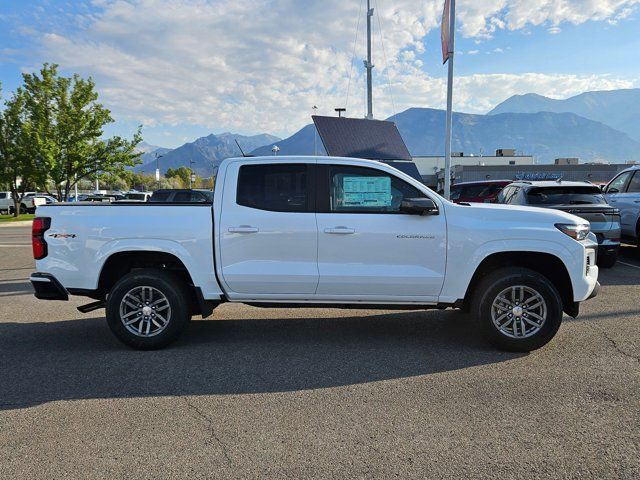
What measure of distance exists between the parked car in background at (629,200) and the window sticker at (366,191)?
8.30 meters

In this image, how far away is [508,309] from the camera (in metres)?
4.82

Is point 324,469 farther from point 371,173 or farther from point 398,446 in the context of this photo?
point 371,173

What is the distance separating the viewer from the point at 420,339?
538 centimetres

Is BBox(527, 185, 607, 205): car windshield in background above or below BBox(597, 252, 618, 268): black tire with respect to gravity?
above

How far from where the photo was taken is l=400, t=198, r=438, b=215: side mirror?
465cm

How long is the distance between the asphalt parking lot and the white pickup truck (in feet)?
1.68

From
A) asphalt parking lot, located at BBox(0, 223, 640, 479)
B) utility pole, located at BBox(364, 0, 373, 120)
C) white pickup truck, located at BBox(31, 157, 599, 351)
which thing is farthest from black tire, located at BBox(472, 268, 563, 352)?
utility pole, located at BBox(364, 0, 373, 120)

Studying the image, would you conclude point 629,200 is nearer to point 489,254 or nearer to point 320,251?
point 489,254

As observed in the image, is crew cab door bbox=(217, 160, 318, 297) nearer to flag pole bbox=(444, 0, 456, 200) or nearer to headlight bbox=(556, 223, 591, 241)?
headlight bbox=(556, 223, 591, 241)

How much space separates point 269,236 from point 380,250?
3.74 ft

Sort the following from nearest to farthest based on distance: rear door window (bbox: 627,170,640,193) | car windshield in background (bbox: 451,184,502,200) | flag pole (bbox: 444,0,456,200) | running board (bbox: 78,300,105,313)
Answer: running board (bbox: 78,300,105,313)
rear door window (bbox: 627,170,640,193)
flag pole (bbox: 444,0,456,200)
car windshield in background (bbox: 451,184,502,200)

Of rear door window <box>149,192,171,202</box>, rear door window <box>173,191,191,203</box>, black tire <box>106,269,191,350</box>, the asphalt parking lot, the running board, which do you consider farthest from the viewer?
rear door window <box>149,192,171,202</box>

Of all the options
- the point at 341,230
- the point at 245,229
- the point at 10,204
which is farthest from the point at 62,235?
the point at 10,204

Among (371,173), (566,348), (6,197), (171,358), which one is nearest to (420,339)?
(566,348)
